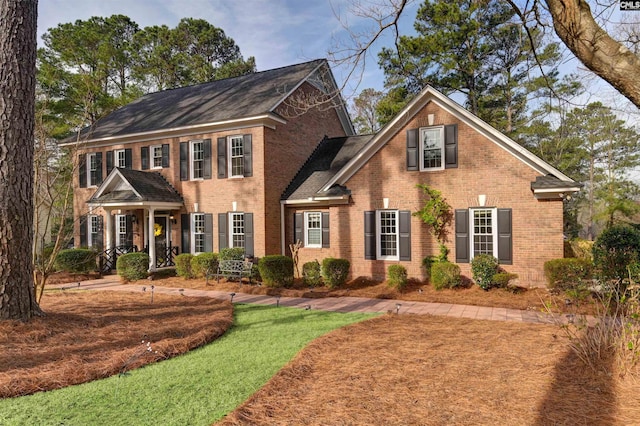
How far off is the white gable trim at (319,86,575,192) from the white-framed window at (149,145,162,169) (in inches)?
350

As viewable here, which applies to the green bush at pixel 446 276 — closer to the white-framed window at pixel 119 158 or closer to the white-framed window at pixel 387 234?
the white-framed window at pixel 387 234

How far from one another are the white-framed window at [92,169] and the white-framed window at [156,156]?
368 centimetres

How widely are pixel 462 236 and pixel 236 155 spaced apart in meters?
9.58

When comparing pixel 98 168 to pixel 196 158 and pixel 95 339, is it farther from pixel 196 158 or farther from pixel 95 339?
pixel 95 339

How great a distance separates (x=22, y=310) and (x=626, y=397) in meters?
9.06

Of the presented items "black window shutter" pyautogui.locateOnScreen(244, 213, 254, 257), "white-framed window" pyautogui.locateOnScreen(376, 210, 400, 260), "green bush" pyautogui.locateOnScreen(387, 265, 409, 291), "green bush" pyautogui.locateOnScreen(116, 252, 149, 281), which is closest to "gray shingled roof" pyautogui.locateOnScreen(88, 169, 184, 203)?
"green bush" pyautogui.locateOnScreen(116, 252, 149, 281)

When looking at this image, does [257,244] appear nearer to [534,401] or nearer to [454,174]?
[454,174]

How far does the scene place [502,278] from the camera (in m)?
10.6

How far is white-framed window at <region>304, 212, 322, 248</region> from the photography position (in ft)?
48.5

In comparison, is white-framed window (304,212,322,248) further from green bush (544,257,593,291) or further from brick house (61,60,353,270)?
green bush (544,257,593,291)

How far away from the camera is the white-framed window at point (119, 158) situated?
1838 cm

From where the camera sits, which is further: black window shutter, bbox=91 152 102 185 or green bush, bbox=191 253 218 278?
black window shutter, bbox=91 152 102 185

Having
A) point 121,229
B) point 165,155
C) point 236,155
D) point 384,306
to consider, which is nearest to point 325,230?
point 236,155

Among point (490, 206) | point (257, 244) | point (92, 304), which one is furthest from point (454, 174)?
point (92, 304)
